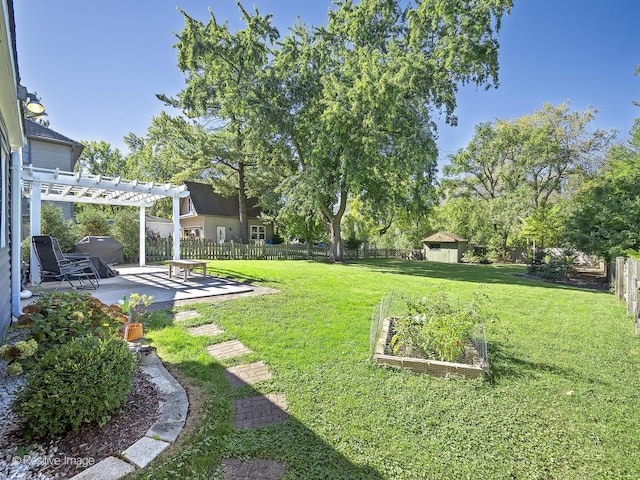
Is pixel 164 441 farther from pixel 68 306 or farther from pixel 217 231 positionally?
pixel 217 231

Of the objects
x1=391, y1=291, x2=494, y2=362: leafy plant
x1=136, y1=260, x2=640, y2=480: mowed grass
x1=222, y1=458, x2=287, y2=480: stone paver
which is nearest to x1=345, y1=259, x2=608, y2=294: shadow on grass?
x1=136, y1=260, x2=640, y2=480: mowed grass

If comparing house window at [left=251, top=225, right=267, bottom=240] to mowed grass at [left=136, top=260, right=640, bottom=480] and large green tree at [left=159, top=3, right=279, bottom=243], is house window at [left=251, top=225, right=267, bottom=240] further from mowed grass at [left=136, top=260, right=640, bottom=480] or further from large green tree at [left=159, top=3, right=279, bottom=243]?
mowed grass at [left=136, top=260, right=640, bottom=480]

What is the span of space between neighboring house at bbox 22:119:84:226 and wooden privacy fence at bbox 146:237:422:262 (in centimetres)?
550

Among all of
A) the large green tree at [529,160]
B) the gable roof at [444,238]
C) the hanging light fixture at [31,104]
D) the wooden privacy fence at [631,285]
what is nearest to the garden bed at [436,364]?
the wooden privacy fence at [631,285]

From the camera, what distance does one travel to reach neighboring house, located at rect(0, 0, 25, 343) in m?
2.71

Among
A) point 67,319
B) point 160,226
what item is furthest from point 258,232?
point 67,319

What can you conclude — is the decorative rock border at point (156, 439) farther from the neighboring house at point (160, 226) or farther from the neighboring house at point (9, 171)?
the neighboring house at point (160, 226)

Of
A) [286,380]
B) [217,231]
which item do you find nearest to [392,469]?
[286,380]

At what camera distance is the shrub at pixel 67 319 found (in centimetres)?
295

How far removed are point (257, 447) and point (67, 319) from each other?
238 cm

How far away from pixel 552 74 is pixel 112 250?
20.7 m

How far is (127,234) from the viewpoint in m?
14.0

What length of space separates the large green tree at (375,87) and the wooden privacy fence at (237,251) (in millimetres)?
2273

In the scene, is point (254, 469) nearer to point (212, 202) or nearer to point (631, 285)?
point (631, 285)
